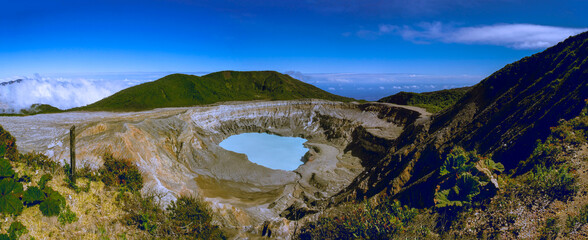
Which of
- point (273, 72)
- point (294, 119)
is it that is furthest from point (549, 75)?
point (273, 72)

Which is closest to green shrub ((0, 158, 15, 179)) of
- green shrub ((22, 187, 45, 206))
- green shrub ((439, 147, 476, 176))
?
green shrub ((22, 187, 45, 206))

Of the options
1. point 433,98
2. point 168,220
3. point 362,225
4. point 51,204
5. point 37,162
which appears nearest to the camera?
point 51,204

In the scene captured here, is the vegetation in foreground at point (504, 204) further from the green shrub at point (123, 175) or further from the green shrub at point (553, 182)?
the green shrub at point (123, 175)

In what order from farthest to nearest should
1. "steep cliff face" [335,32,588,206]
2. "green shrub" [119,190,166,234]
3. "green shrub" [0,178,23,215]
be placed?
"steep cliff face" [335,32,588,206] → "green shrub" [119,190,166,234] → "green shrub" [0,178,23,215]

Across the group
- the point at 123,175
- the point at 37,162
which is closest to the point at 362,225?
the point at 37,162

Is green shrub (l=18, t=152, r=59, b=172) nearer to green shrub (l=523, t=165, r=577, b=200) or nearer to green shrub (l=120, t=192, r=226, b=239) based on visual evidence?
green shrub (l=120, t=192, r=226, b=239)

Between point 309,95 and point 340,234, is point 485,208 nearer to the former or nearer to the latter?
point 340,234

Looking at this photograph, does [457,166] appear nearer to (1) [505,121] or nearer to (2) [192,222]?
(1) [505,121]
